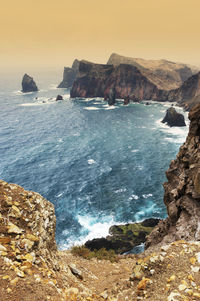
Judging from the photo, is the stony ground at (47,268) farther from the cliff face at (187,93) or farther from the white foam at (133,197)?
the cliff face at (187,93)

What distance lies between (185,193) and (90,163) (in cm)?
4435

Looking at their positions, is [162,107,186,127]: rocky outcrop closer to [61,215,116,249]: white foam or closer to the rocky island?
[61,215,116,249]: white foam

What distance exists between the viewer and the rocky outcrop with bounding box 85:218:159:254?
3447cm

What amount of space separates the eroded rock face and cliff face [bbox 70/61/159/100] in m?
153

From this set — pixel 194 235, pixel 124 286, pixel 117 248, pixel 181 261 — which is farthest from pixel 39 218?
pixel 117 248

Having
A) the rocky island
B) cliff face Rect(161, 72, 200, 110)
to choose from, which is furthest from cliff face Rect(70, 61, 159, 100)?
the rocky island

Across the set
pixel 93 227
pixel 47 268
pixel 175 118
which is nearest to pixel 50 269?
pixel 47 268

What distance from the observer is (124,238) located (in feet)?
119

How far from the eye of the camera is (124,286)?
11219mm

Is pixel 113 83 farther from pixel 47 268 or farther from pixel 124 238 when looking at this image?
pixel 47 268

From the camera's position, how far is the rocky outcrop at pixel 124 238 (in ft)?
113

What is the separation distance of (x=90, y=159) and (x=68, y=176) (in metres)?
11.9

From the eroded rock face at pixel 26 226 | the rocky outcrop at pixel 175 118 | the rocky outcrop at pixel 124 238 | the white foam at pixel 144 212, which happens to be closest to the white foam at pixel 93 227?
the rocky outcrop at pixel 124 238

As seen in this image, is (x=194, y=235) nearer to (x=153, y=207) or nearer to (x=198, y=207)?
(x=198, y=207)
